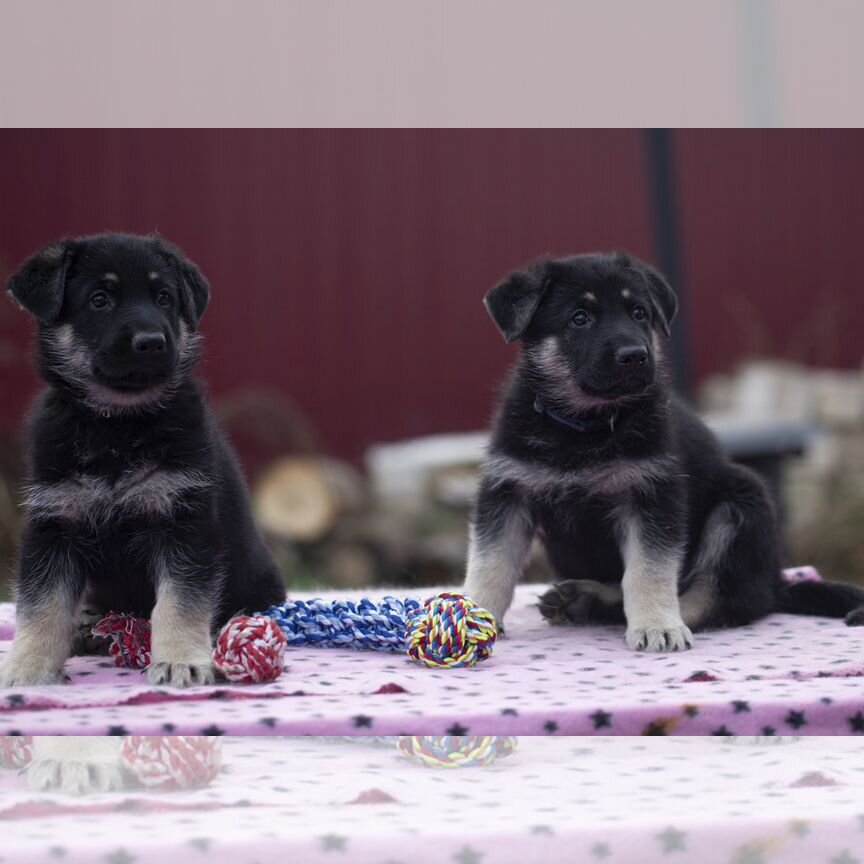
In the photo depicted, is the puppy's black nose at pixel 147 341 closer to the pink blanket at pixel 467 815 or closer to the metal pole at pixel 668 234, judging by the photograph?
the pink blanket at pixel 467 815

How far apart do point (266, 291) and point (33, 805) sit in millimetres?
6482

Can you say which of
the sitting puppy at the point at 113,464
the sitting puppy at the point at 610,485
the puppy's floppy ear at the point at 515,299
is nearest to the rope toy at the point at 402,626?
the sitting puppy at the point at 610,485

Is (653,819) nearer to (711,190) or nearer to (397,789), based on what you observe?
(397,789)

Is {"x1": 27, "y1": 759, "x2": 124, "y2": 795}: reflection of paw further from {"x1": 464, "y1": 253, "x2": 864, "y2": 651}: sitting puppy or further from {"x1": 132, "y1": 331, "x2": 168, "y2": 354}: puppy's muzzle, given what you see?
{"x1": 464, "y1": 253, "x2": 864, "y2": 651}: sitting puppy

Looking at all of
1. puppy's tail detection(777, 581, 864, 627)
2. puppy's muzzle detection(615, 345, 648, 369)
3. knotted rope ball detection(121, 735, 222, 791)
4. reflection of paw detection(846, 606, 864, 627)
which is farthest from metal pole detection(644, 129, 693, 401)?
knotted rope ball detection(121, 735, 222, 791)

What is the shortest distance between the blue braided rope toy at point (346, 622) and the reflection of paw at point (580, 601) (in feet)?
1.76

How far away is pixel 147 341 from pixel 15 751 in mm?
1051

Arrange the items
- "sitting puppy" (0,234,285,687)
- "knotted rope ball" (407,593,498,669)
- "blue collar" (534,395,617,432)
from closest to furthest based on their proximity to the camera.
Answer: "sitting puppy" (0,234,285,687)
"knotted rope ball" (407,593,498,669)
"blue collar" (534,395,617,432)

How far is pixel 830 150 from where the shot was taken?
360 inches

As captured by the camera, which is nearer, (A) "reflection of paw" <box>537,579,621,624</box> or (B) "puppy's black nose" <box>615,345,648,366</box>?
(B) "puppy's black nose" <box>615,345,648,366</box>

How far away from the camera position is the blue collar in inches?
144

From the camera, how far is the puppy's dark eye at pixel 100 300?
3066 mm

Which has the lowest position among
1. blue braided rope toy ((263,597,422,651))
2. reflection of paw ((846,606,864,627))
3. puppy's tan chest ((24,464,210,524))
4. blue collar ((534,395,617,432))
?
reflection of paw ((846,606,864,627))

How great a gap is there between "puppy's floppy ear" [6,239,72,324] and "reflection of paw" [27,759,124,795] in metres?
1.27
